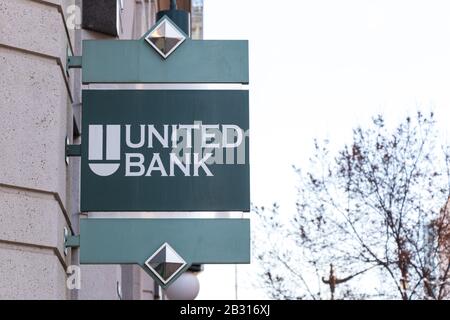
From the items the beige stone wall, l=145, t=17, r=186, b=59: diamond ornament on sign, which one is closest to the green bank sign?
the beige stone wall

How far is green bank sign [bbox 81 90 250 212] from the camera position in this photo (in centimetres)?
715

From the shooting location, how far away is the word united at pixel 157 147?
23.4 feet

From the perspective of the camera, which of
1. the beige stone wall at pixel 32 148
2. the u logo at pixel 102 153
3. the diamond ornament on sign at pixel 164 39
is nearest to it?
the beige stone wall at pixel 32 148

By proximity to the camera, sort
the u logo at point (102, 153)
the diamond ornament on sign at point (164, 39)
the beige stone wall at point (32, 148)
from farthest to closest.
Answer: the diamond ornament on sign at point (164, 39) < the u logo at point (102, 153) < the beige stone wall at point (32, 148)

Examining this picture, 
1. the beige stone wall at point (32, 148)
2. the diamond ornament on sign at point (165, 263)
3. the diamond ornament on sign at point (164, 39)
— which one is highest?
the diamond ornament on sign at point (164, 39)

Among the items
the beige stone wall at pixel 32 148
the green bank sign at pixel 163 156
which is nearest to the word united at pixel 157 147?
the green bank sign at pixel 163 156

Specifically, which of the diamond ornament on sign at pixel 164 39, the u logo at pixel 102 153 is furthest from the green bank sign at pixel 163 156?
the diamond ornament on sign at pixel 164 39

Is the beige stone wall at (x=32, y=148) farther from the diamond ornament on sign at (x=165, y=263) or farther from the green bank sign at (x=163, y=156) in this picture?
the diamond ornament on sign at (x=165, y=263)

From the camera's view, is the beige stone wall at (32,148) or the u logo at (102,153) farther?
the u logo at (102,153)

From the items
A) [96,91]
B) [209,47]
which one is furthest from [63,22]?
[209,47]

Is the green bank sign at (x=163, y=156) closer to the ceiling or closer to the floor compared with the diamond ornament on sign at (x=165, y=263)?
closer to the ceiling

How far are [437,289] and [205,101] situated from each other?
677 inches

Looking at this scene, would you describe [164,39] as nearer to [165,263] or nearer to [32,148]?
[32,148]

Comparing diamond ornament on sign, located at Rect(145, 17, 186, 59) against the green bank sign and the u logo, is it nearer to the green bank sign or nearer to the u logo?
the green bank sign
